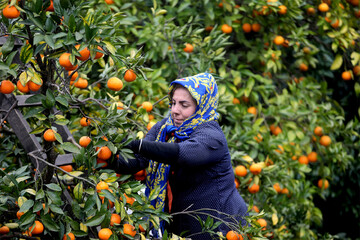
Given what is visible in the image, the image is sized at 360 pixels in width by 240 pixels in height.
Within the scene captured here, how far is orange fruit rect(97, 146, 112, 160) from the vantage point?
75.8 inches

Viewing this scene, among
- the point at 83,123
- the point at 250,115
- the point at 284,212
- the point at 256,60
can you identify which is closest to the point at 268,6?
the point at 256,60

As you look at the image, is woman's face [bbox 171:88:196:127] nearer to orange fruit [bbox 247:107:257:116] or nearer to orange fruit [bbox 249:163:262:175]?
orange fruit [bbox 249:163:262:175]

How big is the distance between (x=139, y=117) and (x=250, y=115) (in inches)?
50.3

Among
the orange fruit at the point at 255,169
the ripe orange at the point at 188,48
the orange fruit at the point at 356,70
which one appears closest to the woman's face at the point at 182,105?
the orange fruit at the point at 255,169

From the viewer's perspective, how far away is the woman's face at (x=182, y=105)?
214 centimetres

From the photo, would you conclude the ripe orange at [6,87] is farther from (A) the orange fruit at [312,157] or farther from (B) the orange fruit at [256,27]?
(A) the orange fruit at [312,157]

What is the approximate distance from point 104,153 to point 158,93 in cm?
134

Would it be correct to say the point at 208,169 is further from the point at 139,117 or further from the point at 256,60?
the point at 256,60

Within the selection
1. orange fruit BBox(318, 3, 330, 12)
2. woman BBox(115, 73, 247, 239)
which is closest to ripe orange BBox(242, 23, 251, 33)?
orange fruit BBox(318, 3, 330, 12)

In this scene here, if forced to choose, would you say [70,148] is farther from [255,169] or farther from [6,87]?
[255,169]

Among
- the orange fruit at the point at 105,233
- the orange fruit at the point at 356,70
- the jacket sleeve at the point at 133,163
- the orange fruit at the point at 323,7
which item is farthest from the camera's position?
the orange fruit at the point at 356,70

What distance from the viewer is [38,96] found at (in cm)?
177

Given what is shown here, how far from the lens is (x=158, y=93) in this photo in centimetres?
321

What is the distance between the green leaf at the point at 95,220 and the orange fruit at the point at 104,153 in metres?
0.26
